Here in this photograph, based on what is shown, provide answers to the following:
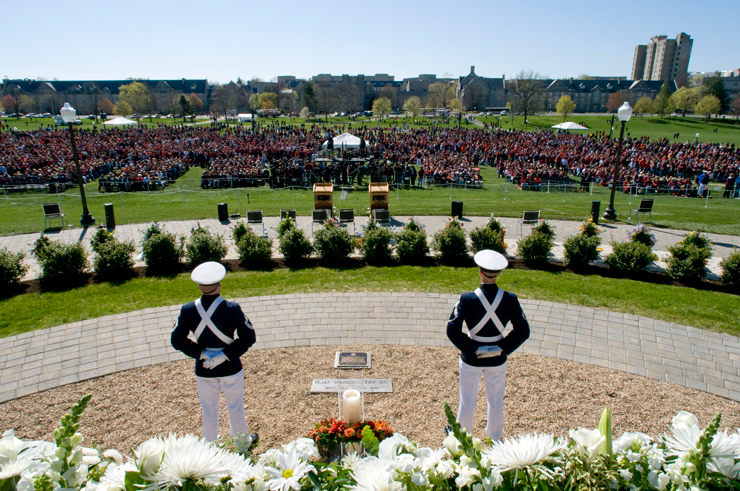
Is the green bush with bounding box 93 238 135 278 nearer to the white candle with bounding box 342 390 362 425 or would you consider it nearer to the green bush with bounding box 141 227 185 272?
the green bush with bounding box 141 227 185 272

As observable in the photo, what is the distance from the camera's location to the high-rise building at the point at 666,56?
14275 centimetres

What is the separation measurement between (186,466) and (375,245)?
1015cm

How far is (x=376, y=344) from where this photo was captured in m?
7.48

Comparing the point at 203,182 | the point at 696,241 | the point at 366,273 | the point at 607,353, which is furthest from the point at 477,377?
the point at 203,182

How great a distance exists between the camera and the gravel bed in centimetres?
538

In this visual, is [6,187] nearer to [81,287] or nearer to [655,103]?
[81,287]

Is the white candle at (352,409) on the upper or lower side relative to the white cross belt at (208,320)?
lower

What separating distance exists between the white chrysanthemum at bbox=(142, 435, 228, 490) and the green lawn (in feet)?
21.4

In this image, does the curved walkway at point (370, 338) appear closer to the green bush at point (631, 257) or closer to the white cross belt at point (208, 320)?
the white cross belt at point (208, 320)

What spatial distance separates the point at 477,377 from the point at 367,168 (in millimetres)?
27940

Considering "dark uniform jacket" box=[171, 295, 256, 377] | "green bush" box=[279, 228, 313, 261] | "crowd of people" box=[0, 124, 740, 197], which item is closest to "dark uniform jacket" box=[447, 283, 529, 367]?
"dark uniform jacket" box=[171, 295, 256, 377]

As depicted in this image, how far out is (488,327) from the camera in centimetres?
476

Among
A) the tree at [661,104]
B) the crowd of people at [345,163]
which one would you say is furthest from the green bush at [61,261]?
the tree at [661,104]

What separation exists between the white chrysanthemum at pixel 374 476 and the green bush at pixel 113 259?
10.6m
